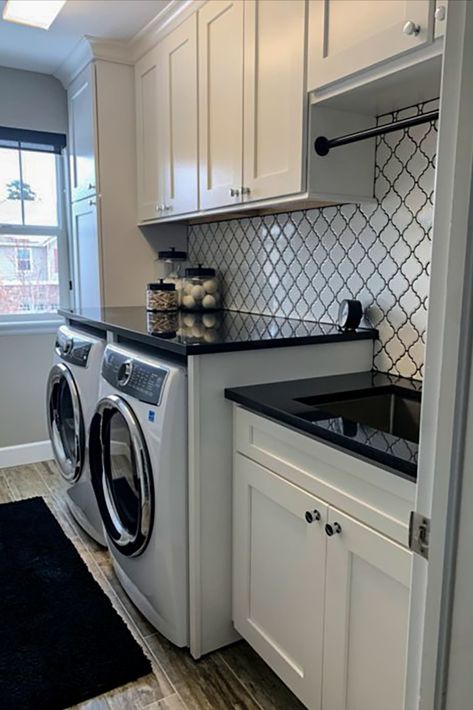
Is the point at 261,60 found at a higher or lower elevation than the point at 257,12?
lower

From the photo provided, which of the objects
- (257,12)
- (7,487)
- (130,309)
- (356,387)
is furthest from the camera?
(7,487)

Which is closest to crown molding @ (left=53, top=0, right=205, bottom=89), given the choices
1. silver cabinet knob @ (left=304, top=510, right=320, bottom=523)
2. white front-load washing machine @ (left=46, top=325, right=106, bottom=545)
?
white front-load washing machine @ (left=46, top=325, right=106, bottom=545)

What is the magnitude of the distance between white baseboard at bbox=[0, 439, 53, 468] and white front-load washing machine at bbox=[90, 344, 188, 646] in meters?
1.61

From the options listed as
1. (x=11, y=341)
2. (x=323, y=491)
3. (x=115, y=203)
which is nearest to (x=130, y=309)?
(x=115, y=203)

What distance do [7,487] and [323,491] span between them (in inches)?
93.8

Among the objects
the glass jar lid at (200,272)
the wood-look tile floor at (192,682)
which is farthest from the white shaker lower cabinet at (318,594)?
the glass jar lid at (200,272)

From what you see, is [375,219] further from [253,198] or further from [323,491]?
[323,491]

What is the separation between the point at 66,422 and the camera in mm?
2602

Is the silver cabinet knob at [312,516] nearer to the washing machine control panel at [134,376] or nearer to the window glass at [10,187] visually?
the washing machine control panel at [134,376]

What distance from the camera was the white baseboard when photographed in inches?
133

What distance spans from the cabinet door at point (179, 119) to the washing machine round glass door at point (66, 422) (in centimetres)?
94

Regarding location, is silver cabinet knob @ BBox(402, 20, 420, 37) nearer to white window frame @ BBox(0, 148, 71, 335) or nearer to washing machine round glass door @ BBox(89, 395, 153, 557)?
washing machine round glass door @ BBox(89, 395, 153, 557)

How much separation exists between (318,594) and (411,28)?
1373 millimetres

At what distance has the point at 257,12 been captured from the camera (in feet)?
6.12
